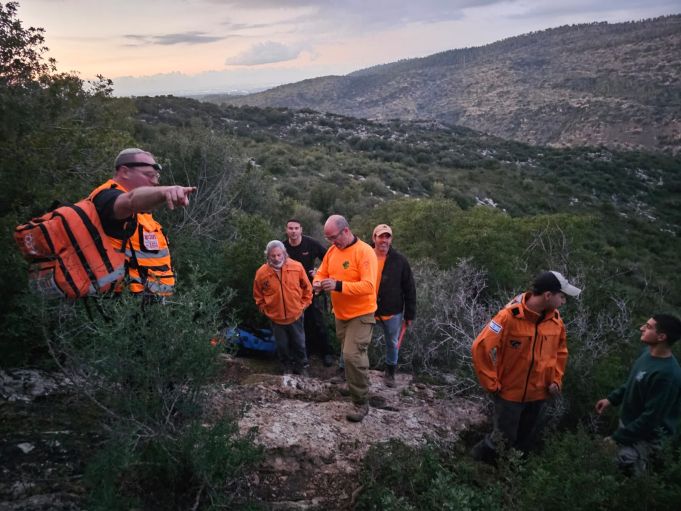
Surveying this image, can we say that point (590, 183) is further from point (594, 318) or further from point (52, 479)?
point (52, 479)

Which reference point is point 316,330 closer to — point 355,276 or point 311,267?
point 311,267

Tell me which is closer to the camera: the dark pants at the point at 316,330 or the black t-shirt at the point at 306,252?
the black t-shirt at the point at 306,252

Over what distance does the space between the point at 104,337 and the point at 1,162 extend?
11.3 ft

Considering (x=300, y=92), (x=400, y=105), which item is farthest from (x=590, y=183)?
(x=300, y=92)

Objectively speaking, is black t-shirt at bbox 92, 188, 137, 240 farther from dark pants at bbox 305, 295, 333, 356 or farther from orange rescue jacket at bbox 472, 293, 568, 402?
dark pants at bbox 305, 295, 333, 356

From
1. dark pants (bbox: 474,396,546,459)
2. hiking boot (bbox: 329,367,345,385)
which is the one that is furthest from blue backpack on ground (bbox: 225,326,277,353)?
dark pants (bbox: 474,396,546,459)

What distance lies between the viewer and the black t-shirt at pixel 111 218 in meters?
2.48

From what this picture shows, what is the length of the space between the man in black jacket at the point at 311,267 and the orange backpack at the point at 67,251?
3.26 meters

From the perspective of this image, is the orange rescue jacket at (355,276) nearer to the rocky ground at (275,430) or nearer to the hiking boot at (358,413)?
the hiking boot at (358,413)

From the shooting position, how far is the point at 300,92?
99.2 meters

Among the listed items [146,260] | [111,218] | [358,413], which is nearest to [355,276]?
[358,413]

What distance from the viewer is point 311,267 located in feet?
19.1

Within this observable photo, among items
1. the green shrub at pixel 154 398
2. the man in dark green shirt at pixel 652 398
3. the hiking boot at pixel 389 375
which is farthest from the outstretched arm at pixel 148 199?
the hiking boot at pixel 389 375

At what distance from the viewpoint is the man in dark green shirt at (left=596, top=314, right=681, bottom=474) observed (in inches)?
122
